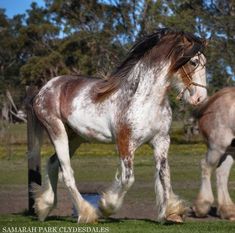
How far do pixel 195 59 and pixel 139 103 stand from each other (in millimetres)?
983

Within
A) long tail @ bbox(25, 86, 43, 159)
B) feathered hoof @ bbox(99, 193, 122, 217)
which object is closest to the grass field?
feathered hoof @ bbox(99, 193, 122, 217)

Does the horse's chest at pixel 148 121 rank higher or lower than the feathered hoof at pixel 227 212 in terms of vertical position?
higher

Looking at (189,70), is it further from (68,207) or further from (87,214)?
(68,207)

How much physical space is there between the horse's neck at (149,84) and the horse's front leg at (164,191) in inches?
23.3

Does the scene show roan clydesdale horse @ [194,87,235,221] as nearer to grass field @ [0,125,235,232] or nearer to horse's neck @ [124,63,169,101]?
grass field @ [0,125,235,232]

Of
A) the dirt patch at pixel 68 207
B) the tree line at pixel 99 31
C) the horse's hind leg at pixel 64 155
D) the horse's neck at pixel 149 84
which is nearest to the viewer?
the horse's neck at pixel 149 84

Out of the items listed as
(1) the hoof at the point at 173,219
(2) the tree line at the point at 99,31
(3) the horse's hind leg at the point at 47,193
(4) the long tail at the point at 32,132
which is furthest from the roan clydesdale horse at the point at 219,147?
(2) the tree line at the point at 99,31

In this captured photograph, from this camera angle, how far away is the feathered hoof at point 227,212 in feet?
35.8

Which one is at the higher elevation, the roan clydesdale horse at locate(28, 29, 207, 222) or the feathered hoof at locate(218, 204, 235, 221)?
the roan clydesdale horse at locate(28, 29, 207, 222)

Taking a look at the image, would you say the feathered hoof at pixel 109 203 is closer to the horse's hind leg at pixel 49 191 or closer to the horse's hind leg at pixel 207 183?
the horse's hind leg at pixel 49 191

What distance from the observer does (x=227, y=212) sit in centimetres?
1100

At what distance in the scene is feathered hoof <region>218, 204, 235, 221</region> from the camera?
1091cm

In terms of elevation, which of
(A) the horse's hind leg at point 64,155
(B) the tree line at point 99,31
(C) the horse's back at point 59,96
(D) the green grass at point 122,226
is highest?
(B) the tree line at point 99,31

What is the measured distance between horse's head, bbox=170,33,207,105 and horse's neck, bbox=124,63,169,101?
0.16 meters
